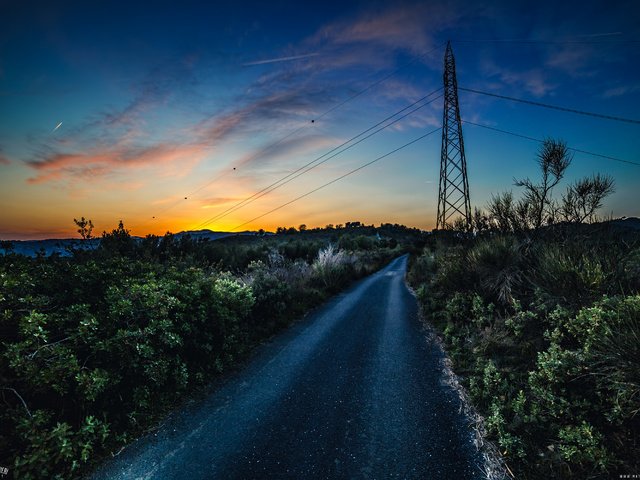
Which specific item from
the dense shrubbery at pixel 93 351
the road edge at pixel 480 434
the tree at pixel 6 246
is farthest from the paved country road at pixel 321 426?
the tree at pixel 6 246

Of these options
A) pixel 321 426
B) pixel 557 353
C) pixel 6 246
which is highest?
pixel 6 246

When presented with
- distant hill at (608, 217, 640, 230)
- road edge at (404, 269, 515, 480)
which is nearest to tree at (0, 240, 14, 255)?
road edge at (404, 269, 515, 480)

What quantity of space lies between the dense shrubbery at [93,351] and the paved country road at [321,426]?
0.49m

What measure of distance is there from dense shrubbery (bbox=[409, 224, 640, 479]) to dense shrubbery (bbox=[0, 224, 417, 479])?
469 cm

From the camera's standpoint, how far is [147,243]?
10.6 meters

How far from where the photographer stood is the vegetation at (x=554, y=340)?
289cm

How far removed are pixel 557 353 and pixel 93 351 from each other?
20.1 feet

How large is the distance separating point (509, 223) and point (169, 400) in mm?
11352

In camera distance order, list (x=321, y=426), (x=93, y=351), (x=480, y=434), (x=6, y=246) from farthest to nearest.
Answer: (x=6, y=246)
(x=321, y=426)
(x=93, y=351)
(x=480, y=434)

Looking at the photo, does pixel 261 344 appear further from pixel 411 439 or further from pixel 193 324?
pixel 411 439

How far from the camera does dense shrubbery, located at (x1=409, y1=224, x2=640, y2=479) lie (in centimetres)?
287

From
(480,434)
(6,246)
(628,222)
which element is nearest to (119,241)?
(6,246)

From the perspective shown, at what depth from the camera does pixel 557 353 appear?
3.74m

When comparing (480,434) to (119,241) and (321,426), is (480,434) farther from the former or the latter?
(119,241)
